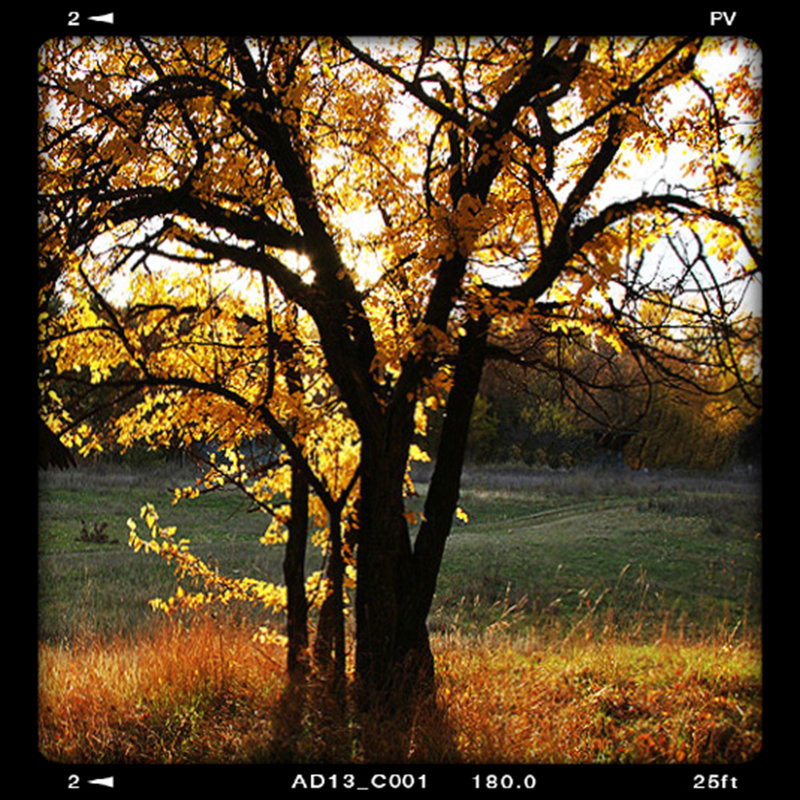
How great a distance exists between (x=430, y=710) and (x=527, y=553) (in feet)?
36.2

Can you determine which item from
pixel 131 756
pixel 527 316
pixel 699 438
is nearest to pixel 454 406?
pixel 527 316

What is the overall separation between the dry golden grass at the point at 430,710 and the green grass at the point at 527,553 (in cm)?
73

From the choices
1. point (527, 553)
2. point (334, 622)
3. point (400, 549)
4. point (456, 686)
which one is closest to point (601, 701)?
point (456, 686)

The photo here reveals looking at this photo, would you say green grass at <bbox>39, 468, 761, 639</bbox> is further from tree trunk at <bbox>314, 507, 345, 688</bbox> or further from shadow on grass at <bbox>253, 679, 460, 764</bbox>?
shadow on grass at <bbox>253, 679, 460, 764</bbox>

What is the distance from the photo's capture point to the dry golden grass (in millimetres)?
3934

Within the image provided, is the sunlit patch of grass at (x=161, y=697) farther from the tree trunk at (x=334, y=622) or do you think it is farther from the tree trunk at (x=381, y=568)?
the tree trunk at (x=381, y=568)

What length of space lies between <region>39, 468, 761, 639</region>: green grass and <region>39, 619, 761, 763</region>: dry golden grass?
28.8 inches

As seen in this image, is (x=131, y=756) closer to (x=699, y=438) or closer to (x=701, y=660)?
(x=701, y=660)

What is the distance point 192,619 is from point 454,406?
11.4 ft

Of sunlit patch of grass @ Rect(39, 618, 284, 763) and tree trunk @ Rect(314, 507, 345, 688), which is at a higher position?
tree trunk @ Rect(314, 507, 345, 688)

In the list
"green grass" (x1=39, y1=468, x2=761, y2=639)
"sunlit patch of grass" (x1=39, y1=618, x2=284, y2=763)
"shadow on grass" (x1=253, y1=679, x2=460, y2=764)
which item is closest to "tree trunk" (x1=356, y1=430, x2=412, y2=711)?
"shadow on grass" (x1=253, y1=679, x2=460, y2=764)

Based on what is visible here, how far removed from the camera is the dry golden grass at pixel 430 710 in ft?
12.9

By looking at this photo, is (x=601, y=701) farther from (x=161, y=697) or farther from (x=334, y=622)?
(x=161, y=697)
